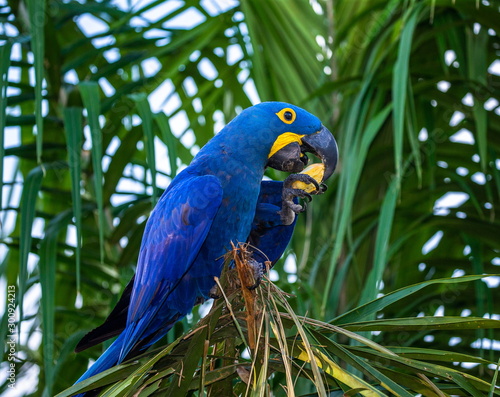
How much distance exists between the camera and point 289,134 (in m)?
1.91

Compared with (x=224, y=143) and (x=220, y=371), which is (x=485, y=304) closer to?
(x=224, y=143)

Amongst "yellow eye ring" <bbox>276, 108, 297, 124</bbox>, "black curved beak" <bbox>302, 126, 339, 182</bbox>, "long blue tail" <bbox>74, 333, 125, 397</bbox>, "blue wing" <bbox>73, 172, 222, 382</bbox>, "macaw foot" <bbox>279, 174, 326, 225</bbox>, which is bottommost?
"long blue tail" <bbox>74, 333, 125, 397</bbox>

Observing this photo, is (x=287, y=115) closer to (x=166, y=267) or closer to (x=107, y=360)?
(x=166, y=267)

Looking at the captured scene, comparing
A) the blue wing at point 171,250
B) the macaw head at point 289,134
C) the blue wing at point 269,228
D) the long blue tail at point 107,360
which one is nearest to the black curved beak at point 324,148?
the macaw head at point 289,134

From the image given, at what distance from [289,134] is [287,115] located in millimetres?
56

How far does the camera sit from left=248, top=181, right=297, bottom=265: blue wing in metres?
1.94

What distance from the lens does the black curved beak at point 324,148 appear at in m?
1.88

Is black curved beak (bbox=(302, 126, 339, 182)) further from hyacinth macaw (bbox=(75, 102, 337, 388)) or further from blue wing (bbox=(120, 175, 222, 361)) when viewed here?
blue wing (bbox=(120, 175, 222, 361))

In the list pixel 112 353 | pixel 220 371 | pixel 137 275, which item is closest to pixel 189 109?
pixel 137 275

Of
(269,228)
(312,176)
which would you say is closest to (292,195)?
(312,176)

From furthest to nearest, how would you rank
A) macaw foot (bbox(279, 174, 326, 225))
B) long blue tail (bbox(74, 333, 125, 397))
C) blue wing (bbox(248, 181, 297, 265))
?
1. blue wing (bbox(248, 181, 297, 265))
2. macaw foot (bbox(279, 174, 326, 225))
3. long blue tail (bbox(74, 333, 125, 397))

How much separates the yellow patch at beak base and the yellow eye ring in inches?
1.5

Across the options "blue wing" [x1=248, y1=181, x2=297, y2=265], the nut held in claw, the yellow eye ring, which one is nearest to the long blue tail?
"blue wing" [x1=248, y1=181, x2=297, y2=265]

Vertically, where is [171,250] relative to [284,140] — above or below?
below
